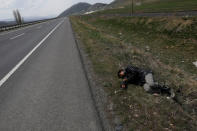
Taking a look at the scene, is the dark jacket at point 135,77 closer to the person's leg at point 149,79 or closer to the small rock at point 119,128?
the person's leg at point 149,79

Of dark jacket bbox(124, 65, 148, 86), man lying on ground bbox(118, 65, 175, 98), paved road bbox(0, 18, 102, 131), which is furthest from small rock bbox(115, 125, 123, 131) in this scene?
dark jacket bbox(124, 65, 148, 86)

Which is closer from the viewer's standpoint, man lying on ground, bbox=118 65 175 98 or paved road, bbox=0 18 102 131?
paved road, bbox=0 18 102 131

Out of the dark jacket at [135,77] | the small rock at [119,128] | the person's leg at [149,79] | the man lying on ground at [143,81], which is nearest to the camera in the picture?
the small rock at [119,128]

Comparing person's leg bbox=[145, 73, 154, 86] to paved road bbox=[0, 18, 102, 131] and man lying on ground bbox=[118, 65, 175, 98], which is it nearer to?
man lying on ground bbox=[118, 65, 175, 98]

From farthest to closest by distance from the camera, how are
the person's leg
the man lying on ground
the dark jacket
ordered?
the dark jacket → the person's leg → the man lying on ground

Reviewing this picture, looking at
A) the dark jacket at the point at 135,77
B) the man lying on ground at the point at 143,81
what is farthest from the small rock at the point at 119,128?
the dark jacket at the point at 135,77

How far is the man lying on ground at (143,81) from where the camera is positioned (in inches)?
173

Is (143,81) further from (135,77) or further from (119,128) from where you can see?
(119,128)

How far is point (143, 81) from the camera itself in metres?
4.92

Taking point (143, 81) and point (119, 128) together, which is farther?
point (143, 81)

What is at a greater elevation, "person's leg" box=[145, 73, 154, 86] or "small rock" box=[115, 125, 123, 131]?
"person's leg" box=[145, 73, 154, 86]

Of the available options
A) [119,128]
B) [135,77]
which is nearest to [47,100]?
[119,128]

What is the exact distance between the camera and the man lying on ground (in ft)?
14.4

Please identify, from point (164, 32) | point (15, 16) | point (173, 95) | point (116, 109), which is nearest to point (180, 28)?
point (164, 32)
